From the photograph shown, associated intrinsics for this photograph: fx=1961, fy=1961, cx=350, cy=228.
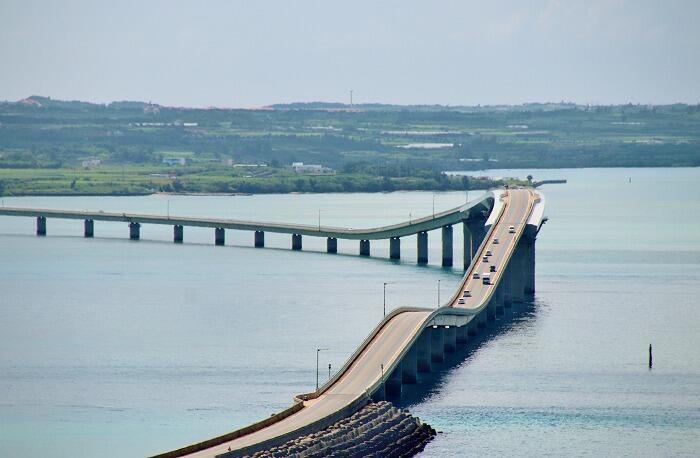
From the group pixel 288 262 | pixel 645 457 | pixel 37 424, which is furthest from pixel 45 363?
pixel 288 262

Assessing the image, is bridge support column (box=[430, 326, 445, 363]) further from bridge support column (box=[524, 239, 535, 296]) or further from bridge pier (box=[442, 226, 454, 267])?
bridge pier (box=[442, 226, 454, 267])

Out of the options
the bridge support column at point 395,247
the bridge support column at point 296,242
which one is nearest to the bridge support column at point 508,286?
the bridge support column at point 395,247

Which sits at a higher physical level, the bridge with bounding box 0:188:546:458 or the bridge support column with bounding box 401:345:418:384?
the bridge with bounding box 0:188:546:458

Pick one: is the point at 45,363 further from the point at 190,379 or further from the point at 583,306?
the point at 583,306

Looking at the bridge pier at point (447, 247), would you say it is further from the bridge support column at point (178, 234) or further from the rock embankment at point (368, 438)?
the rock embankment at point (368, 438)

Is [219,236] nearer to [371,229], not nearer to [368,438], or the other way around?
[371,229]

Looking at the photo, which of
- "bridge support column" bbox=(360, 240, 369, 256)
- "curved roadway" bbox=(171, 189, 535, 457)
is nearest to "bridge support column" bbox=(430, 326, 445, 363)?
"curved roadway" bbox=(171, 189, 535, 457)

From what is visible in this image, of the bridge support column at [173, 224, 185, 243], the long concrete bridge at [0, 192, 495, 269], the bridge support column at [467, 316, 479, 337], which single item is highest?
the long concrete bridge at [0, 192, 495, 269]

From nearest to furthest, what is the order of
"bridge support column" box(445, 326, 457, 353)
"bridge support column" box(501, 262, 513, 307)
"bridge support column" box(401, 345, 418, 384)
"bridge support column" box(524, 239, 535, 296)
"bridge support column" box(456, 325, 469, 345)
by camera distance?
1. "bridge support column" box(401, 345, 418, 384)
2. "bridge support column" box(445, 326, 457, 353)
3. "bridge support column" box(456, 325, 469, 345)
4. "bridge support column" box(501, 262, 513, 307)
5. "bridge support column" box(524, 239, 535, 296)
